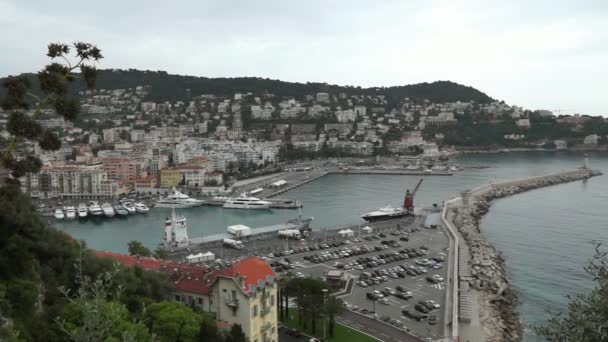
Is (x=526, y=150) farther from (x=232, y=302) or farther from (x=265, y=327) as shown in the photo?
(x=232, y=302)

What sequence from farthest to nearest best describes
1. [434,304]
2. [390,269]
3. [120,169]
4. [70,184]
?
[120,169], [70,184], [390,269], [434,304]

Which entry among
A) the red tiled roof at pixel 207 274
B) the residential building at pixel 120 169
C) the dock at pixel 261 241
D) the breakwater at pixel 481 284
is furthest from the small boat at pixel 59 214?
the breakwater at pixel 481 284

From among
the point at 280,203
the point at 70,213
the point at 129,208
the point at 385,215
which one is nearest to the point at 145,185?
the point at 129,208

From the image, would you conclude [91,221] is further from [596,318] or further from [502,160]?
[502,160]

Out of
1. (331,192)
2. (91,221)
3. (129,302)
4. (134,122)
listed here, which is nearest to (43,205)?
(91,221)

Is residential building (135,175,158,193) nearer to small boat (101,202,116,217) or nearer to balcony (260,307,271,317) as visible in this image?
small boat (101,202,116,217)
